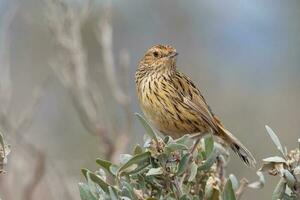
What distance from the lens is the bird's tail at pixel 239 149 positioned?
5004 millimetres

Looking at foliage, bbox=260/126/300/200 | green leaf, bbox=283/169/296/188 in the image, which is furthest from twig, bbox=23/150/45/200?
green leaf, bbox=283/169/296/188

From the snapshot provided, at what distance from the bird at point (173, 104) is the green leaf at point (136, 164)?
75.2 inches

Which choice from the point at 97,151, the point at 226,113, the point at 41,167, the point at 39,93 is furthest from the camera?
the point at 226,113

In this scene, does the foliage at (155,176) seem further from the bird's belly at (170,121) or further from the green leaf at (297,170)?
the bird's belly at (170,121)

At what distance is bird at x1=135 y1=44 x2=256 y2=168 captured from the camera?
5543 mm

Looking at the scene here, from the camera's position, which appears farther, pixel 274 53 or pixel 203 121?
pixel 274 53

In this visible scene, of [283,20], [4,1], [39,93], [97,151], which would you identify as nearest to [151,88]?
[39,93]

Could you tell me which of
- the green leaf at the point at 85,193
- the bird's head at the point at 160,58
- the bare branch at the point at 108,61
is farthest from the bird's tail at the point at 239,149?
the green leaf at the point at 85,193

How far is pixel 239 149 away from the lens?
5.06 metres

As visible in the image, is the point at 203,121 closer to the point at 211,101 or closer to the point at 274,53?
the point at 211,101

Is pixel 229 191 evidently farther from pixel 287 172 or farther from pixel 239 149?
pixel 239 149

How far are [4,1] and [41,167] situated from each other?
2.97 metres

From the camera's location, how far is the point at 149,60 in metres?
6.12

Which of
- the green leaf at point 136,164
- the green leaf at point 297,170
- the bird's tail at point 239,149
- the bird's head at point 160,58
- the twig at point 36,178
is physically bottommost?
the green leaf at point 297,170
